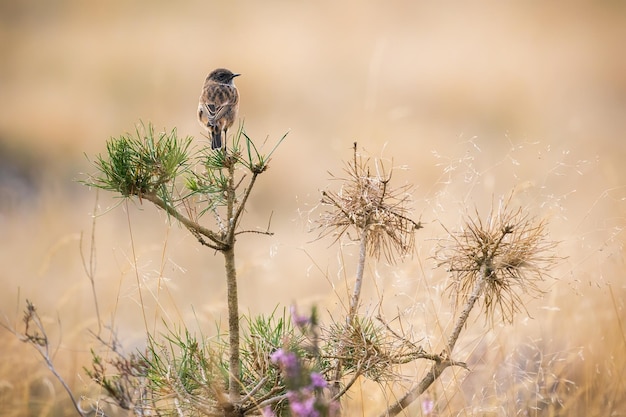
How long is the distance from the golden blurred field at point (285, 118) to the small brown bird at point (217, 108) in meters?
1.33

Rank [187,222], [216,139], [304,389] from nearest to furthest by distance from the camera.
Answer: [304,389], [187,222], [216,139]

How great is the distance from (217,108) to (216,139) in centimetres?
74

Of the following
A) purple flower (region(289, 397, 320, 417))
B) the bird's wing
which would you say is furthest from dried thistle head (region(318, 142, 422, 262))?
the bird's wing

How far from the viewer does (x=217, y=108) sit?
3.30m

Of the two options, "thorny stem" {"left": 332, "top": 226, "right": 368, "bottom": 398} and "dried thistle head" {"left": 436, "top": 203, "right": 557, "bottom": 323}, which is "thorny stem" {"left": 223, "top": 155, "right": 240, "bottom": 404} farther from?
"dried thistle head" {"left": 436, "top": 203, "right": 557, "bottom": 323}

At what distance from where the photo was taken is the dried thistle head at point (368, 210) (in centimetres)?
222

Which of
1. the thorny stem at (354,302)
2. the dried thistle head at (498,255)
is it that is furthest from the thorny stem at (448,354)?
the thorny stem at (354,302)

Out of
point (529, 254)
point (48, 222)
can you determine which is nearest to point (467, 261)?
point (529, 254)

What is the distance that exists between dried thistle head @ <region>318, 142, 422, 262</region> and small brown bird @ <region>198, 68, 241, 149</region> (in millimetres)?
454

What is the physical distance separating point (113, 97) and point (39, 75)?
2.26 m

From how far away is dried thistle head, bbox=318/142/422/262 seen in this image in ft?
7.29

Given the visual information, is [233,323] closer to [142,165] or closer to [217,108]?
[142,165]

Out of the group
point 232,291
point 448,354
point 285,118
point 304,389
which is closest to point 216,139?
point 232,291

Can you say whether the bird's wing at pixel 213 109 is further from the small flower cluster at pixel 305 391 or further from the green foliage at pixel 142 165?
the small flower cluster at pixel 305 391
